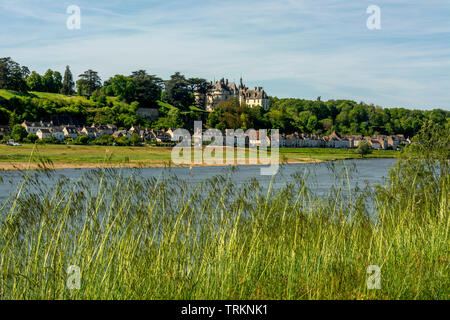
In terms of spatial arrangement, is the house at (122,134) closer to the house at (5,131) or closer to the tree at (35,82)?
the house at (5,131)

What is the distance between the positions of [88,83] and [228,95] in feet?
171

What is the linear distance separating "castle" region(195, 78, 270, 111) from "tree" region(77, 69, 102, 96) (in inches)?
1361

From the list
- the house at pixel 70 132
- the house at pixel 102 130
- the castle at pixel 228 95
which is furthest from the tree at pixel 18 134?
the castle at pixel 228 95

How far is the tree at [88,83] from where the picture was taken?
140 metres

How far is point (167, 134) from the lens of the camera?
11019cm

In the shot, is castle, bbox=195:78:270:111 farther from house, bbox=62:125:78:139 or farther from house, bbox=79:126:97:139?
house, bbox=62:125:78:139

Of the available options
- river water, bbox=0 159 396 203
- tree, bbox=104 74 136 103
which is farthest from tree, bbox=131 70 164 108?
river water, bbox=0 159 396 203

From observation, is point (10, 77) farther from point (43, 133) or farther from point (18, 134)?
point (18, 134)

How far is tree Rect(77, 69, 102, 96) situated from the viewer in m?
140

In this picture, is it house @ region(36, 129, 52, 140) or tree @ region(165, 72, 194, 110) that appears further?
tree @ region(165, 72, 194, 110)

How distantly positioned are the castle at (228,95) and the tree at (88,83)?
113 ft
